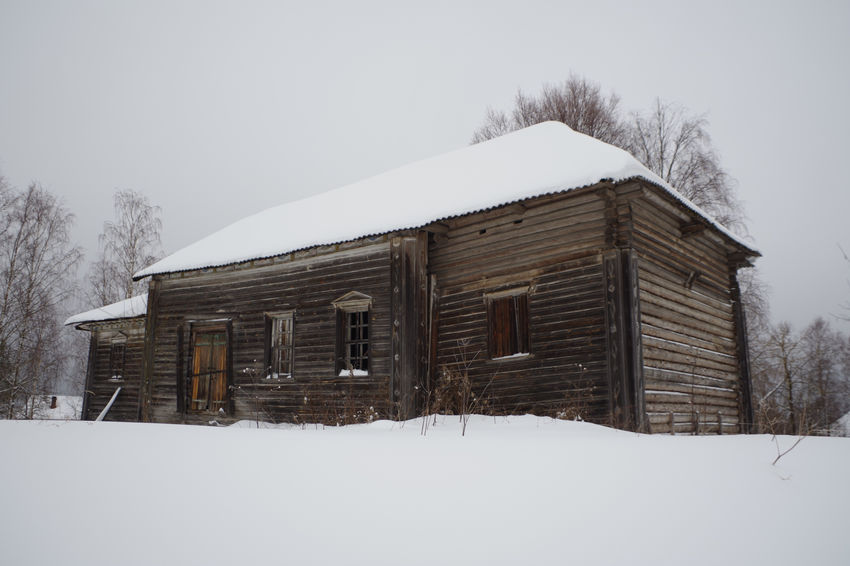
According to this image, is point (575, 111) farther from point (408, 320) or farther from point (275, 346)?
point (275, 346)

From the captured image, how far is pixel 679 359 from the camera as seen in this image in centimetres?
1015

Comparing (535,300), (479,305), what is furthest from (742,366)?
(479,305)

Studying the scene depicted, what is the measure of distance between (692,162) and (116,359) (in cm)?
2077

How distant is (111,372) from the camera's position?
1881cm

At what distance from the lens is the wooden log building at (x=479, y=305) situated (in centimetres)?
925

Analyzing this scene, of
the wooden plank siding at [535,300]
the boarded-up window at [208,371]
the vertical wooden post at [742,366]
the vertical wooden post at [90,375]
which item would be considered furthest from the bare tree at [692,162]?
the vertical wooden post at [90,375]

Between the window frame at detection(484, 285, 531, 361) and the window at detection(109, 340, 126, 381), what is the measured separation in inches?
552

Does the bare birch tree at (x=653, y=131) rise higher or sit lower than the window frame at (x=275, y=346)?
higher

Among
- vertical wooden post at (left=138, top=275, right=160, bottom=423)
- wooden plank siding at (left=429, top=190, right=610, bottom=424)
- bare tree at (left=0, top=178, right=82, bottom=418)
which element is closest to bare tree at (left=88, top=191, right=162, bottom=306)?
bare tree at (left=0, top=178, right=82, bottom=418)

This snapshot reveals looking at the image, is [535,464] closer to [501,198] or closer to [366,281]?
[501,198]

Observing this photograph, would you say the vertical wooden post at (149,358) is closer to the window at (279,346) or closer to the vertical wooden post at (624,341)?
the window at (279,346)

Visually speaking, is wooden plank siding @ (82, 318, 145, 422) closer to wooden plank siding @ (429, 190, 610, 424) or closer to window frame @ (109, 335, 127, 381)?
window frame @ (109, 335, 127, 381)

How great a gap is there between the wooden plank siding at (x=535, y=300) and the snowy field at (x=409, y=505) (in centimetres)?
477

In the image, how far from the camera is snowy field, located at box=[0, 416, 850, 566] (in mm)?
2551
